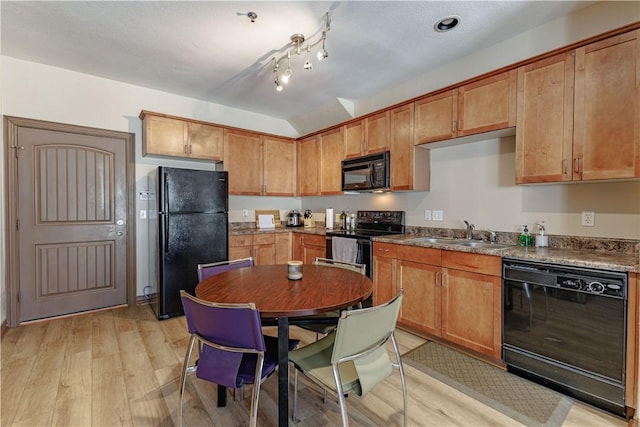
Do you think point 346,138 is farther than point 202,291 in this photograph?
Yes

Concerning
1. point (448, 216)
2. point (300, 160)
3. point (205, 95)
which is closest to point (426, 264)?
point (448, 216)

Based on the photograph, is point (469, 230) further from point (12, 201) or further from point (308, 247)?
point (12, 201)

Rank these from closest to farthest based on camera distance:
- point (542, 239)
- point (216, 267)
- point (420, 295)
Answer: point (216, 267)
point (542, 239)
point (420, 295)

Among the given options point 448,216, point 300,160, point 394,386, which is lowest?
point 394,386

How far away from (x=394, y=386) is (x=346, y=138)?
282cm

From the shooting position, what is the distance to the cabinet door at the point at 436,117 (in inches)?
108

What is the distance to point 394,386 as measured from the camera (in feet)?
6.75

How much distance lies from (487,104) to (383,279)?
6.06 feet

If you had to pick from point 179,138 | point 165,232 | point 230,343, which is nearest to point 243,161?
point 179,138

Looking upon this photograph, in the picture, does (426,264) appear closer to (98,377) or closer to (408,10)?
(408,10)

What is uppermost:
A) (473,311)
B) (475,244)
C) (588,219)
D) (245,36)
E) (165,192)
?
(245,36)

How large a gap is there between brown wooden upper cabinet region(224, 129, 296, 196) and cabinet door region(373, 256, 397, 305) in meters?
2.03

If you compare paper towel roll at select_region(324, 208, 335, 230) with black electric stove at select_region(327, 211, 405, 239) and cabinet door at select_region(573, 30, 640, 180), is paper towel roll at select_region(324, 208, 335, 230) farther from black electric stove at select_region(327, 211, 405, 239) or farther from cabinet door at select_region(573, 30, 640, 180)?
cabinet door at select_region(573, 30, 640, 180)

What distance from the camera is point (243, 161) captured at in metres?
4.13
